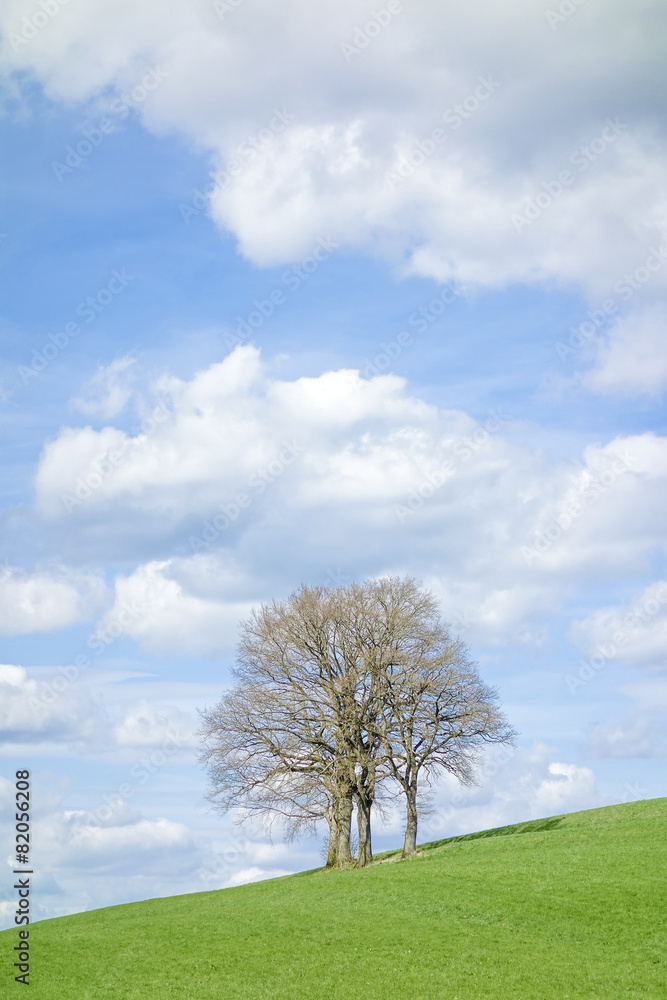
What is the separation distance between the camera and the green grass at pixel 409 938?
28.5 m

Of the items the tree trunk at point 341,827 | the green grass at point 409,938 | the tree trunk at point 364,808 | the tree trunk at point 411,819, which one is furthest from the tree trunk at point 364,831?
the green grass at point 409,938

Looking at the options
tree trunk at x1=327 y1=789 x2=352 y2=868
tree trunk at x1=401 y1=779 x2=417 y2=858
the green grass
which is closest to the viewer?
the green grass

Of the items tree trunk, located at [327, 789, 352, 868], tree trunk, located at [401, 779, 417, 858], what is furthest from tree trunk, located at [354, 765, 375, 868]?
tree trunk, located at [401, 779, 417, 858]

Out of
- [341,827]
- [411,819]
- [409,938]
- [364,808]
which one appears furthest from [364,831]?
[409,938]

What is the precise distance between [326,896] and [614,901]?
13.4 metres

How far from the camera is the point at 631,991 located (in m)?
27.3

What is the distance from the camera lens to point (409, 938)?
32.9 m

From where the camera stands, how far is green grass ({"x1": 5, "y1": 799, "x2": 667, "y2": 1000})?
28516 mm

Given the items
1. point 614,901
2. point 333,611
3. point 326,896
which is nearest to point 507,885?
point 614,901

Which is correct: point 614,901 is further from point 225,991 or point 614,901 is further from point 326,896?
point 225,991

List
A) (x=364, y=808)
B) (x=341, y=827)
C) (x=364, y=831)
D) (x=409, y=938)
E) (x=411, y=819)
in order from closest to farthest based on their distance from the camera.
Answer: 1. (x=409, y=938)
2. (x=411, y=819)
3. (x=364, y=831)
4. (x=364, y=808)
5. (x=341, y=827)

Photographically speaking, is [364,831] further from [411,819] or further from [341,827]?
[411,819]

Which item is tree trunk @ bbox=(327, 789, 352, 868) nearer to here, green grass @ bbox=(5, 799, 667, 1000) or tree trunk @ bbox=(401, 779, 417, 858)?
tree trunk @ bbox=(401, 779, 417, 858)

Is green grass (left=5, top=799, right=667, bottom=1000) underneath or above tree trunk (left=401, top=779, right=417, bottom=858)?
underneath
